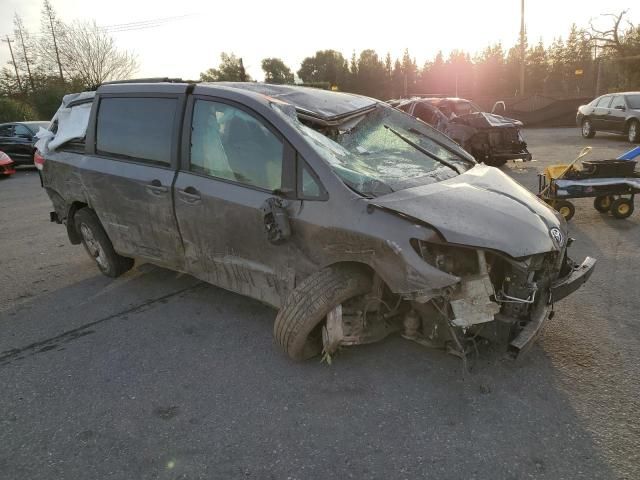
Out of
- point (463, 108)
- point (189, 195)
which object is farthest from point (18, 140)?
point (189, 195)

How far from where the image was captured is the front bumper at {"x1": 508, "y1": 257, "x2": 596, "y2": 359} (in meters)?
2.52

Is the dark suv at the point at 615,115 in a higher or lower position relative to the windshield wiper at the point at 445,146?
lower

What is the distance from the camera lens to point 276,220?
2.89 meters

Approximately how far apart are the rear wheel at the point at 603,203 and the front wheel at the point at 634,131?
1037cm

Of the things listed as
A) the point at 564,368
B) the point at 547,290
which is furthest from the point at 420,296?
the point at 564,368

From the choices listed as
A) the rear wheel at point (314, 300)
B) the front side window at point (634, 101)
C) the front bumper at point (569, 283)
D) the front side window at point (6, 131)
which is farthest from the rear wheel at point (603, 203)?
the front side window at point (6, 131)

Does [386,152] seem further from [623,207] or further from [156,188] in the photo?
[623,207]

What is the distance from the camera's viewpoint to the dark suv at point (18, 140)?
14.6 m

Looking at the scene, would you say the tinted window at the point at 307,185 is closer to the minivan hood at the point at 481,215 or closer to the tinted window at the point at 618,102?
the minivan hood at the point at 481,215

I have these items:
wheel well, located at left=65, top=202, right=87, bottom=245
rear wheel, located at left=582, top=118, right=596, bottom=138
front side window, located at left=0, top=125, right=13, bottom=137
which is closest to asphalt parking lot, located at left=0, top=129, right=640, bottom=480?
wheel well, located at left=65, top=202, right=87, bottom=245

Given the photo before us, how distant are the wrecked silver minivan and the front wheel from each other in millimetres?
13840

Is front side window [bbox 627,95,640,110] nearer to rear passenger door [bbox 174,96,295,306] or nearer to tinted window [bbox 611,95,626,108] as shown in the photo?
tinted window [bbox 611,95,626,108]

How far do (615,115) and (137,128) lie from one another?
53.4 ft

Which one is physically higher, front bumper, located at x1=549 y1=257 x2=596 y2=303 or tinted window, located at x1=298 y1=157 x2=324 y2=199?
tinted window, located at x1=298 y1=157 x2=324 y2=199
